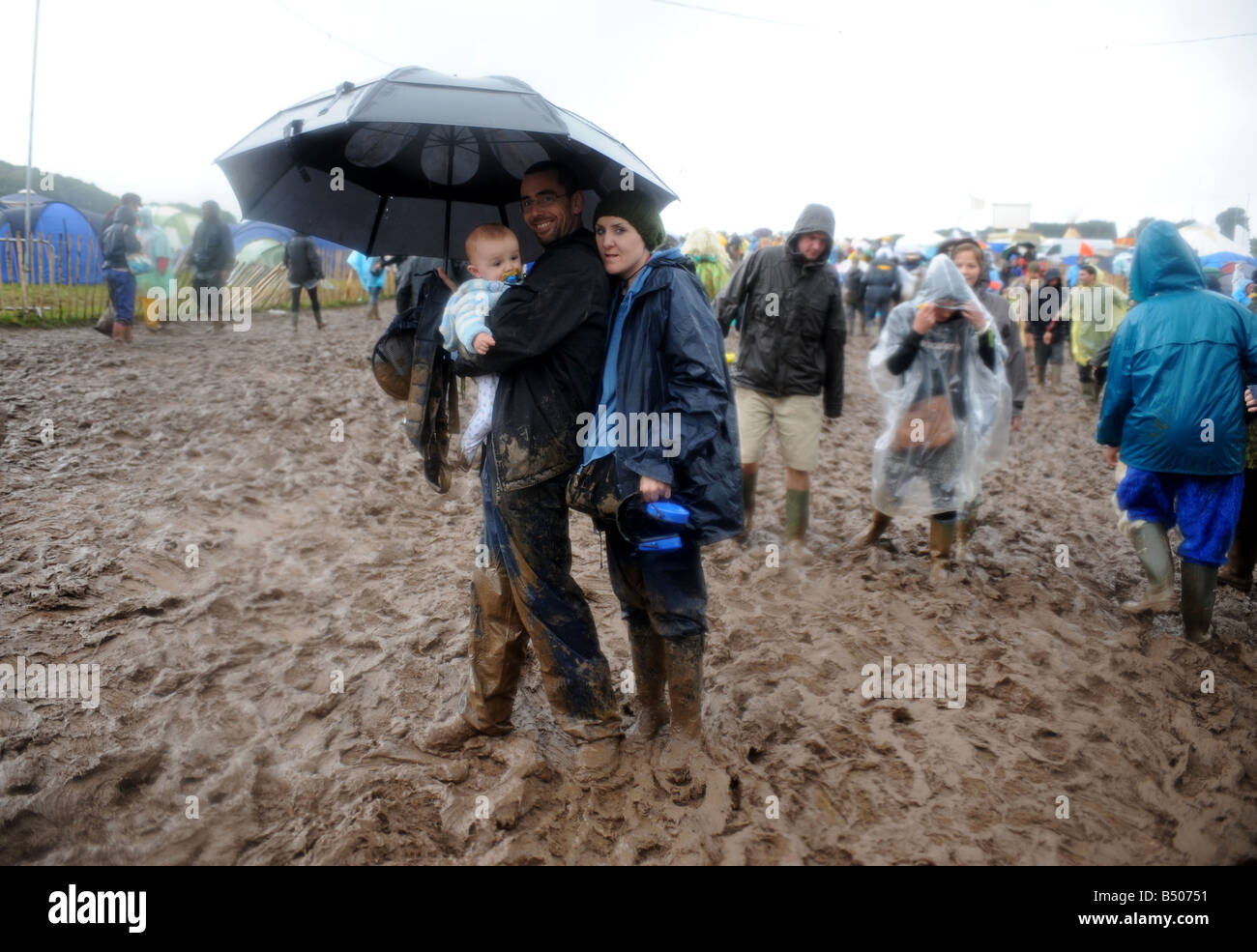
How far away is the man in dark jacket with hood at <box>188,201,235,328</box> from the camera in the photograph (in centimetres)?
1077

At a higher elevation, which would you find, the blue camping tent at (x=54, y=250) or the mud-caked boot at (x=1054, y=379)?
the blue camping tent at (x=54, y=250)

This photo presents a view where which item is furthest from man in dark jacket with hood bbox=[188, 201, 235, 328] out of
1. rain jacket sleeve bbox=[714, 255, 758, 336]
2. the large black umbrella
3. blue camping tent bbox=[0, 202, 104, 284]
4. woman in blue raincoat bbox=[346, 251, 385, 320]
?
the large black umbrella

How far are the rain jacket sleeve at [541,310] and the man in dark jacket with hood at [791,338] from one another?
8.00 feet

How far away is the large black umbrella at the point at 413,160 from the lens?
2.32 m

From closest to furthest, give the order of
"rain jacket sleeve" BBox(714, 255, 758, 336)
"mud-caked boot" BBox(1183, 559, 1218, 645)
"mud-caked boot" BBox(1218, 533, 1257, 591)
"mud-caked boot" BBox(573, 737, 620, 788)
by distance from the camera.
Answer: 1. "mud-caked boot" BBox(573, 737, 620, 788)
2. "mud-caked boot" BBox(1183, 559, 1218, 645)
3. "mud-caked boot" BBox(1218, 533, 1257, 591)
4. "rain jacket sleeve" BBox(714, 255, 758, 336)

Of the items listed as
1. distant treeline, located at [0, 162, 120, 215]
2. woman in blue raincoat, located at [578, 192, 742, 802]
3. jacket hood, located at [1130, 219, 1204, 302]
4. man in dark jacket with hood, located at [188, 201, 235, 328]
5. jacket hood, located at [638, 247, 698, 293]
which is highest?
distant treeline, located at [0, 162, 120, 215]

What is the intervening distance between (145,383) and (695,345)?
6.97m

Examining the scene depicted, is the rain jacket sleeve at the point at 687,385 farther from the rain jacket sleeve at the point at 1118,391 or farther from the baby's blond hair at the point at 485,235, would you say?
the rain jacket sleeve at the point at 1118,391

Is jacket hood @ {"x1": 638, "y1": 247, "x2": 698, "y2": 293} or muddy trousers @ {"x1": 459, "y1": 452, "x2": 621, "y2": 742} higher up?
jacket hood @ {"x1": 638, "y1": 247, "x2": 698, "y2": 293}

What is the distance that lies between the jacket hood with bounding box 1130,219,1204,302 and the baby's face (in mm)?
2970

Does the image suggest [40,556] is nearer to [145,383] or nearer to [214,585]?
[214,585]

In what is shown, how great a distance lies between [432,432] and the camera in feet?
9.46

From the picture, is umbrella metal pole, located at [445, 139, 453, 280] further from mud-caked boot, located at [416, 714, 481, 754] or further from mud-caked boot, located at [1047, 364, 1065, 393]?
mud-caked boot, located at [1047, 364, 1065, 393]

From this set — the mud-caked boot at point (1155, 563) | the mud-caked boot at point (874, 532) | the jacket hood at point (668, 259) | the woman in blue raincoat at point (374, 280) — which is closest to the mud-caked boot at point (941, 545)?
the mud-caked boot at point (874, 532)
